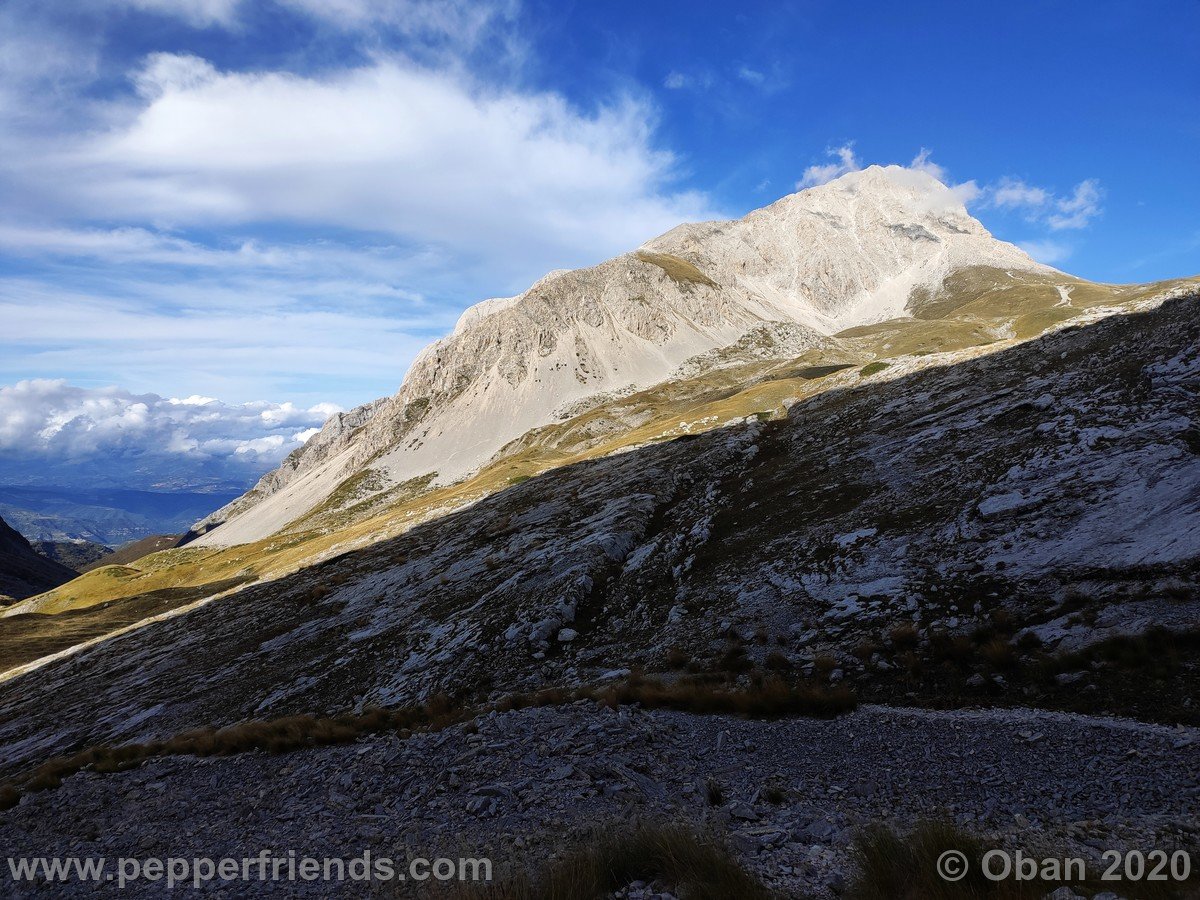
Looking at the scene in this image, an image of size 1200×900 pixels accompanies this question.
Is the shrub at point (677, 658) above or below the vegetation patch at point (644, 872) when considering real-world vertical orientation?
below

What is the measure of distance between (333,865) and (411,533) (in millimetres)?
46609

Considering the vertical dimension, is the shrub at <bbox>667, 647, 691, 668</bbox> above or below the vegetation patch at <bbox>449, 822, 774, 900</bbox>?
below

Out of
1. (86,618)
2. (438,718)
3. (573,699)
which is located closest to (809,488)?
(573,699)

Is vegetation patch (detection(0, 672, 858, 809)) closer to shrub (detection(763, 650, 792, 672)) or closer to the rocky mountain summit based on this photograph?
the rocky mountain summit

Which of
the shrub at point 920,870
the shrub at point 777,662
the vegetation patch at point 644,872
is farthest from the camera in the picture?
the shrub at point 777,662

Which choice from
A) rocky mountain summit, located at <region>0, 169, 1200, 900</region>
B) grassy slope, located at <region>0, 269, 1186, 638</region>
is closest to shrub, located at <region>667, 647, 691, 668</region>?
rocky mountain summit, located at <region>0, 169, 1200, 900</region>

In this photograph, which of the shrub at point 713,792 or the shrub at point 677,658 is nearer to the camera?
the shrub at point 713,792

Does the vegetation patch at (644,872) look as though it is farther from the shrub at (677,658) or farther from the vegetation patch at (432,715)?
the shrub at (677,658)

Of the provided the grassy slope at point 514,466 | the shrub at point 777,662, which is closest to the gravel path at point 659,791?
the shrub at point 777,662

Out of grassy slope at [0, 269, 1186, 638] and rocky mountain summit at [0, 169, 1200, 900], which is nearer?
rocky mountain summit at [0, 169, 1200, 900]

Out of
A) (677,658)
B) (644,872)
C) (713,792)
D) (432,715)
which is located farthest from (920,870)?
(432,715)

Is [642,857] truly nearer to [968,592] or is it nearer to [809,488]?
[968,592]

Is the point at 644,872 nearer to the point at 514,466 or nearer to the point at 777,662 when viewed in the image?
the point at 777,662

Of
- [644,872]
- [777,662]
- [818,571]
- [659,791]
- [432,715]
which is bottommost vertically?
[432,715]
